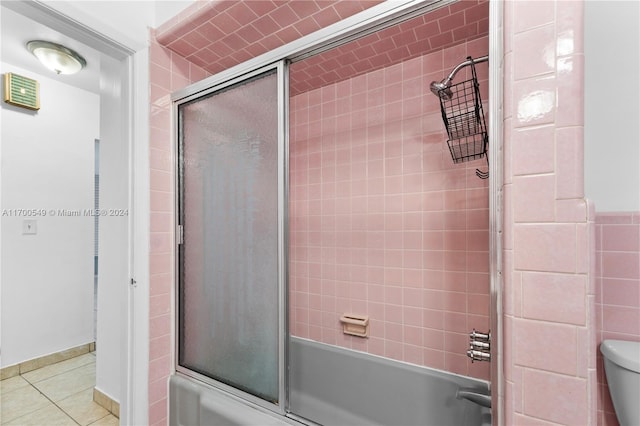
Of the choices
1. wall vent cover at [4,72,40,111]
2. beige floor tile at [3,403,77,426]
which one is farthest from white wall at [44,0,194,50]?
beige floor tile at [3,403,77,426]

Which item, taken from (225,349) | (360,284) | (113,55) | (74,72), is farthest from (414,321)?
(74,72)

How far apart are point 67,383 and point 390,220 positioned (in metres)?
2.41

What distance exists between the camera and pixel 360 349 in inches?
71.9

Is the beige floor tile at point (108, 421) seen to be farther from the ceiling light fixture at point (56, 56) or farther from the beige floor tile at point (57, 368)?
the ceiling light fixture at point (56, 56)

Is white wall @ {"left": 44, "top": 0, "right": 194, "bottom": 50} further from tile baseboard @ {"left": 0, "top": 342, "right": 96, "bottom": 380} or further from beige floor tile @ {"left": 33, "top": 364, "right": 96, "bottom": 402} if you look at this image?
tile baseboard @ {"left": 0, "top": 342, "right": 96, "bottom": 380}

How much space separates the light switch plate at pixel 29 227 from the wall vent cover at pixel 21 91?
0.84 meters

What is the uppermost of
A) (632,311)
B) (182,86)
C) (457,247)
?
(182,86)

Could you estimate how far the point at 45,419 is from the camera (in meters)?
1.72

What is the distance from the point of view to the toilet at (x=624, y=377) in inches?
35.4

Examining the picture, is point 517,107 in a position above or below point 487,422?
above

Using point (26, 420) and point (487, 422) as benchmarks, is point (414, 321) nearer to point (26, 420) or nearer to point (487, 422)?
point (487, 422)

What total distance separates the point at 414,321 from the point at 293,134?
55.4 inches

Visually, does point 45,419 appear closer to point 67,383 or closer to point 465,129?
point 67,383

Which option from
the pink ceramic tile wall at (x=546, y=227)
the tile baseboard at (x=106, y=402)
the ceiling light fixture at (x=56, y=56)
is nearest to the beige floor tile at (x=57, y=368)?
the tile baseboard at (x=106, y=402)
